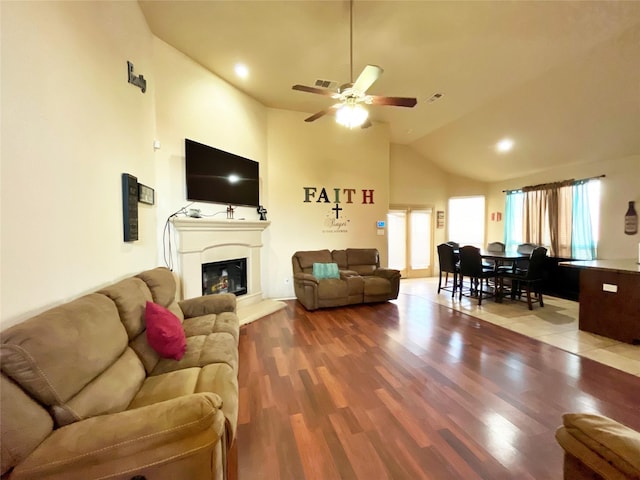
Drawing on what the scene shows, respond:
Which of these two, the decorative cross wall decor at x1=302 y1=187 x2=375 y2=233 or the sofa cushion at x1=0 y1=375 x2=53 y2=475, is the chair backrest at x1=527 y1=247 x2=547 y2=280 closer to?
the decorative cross wall decor at x1=302 y1=187 x2=375 y2=233

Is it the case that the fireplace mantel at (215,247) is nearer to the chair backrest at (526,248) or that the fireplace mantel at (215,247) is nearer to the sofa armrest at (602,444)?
the sofa armrest at (602,444)

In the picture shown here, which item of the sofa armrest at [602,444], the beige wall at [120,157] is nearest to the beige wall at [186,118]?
the beige wall at [120,157]

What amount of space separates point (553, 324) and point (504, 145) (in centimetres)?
370

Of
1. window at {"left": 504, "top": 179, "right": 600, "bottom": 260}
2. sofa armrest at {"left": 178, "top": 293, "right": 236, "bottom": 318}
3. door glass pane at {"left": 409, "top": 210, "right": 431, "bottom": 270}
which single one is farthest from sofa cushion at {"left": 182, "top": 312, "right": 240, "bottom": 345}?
window at {"left": 504, "top": 179, "right": 600, "bottom": 260}

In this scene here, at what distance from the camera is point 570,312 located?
14.1ft

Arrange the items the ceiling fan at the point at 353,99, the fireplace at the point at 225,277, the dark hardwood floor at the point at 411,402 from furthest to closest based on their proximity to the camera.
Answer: the fireplace at the point at 225,277 → the ceiling fan at the point at 353,99 → the dark hardwood floor at the point at 411,402

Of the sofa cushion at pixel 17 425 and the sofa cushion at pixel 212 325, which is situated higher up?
the sofa cushion at pixel 17 425

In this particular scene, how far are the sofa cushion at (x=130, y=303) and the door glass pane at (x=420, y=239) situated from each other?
6778mm

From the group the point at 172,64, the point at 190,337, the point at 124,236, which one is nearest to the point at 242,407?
the point at 190,337

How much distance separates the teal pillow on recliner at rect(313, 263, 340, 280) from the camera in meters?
4.80

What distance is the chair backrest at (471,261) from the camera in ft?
15.6

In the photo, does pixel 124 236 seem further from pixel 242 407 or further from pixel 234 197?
pixel 234 197

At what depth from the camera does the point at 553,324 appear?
3771mm

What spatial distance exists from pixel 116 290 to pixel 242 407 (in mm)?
1248
